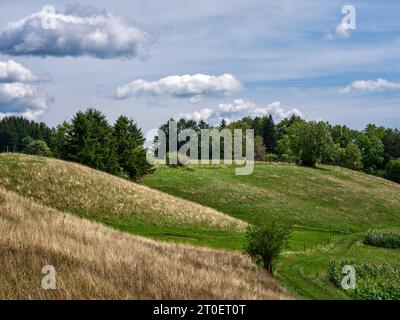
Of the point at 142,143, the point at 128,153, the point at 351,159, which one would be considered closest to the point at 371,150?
the point at 351,159

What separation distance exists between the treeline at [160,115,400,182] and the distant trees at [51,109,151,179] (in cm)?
4585

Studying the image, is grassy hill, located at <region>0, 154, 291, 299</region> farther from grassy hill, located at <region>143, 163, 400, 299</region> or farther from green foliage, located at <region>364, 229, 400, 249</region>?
green foliage, located at <region>364, 229, 400, 249</region>

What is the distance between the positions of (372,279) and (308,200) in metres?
52.0

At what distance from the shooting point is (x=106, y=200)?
178 ft

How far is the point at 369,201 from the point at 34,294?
85.0m

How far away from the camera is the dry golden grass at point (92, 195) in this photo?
170 feet

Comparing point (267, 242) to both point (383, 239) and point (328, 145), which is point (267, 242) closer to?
point (383, 239)

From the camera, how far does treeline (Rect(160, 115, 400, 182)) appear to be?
370ft

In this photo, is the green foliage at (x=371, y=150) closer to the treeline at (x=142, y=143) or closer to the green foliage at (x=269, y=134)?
the treeline at (x=142, y=143)

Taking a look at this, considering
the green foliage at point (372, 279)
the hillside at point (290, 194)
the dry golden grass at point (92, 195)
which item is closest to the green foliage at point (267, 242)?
the green foliage at point (372, 279)

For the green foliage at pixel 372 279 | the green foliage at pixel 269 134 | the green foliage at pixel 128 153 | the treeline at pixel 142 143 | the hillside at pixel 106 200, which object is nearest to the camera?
the green foliage at pixel 372 279

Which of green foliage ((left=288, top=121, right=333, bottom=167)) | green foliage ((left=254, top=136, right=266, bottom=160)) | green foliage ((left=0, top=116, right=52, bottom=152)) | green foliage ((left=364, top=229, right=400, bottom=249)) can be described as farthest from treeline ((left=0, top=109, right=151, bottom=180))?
green foliage ((left=0, top=116, right=52, bottom=152))
